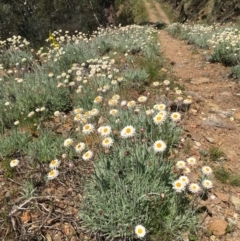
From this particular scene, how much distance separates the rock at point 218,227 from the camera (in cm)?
342

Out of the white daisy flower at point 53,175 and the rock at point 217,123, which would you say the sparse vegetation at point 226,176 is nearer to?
the rock at point 217,123

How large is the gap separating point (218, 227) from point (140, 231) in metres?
1.00

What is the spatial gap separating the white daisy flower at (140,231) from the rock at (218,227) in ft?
2.92

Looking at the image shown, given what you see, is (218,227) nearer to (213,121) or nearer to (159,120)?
(159,120)

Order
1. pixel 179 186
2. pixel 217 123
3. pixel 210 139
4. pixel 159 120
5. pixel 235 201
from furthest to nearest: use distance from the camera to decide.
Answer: pixel 217 123 < pixel 210 139 < pixel 235 201 < pixel 159 120 < pixel 179 186

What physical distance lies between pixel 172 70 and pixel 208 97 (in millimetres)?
1874

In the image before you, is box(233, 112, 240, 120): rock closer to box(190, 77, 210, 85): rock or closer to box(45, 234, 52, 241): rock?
box(190, 77, 210, 85): rock

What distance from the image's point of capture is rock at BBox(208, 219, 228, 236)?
3422 millimetres

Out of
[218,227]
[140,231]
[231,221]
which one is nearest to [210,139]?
[231,221]

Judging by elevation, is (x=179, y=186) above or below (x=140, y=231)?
above

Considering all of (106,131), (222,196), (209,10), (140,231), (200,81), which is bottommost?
(209,10)

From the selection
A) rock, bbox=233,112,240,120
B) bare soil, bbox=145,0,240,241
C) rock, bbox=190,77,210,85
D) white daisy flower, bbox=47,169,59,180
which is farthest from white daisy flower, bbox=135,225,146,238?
rock, bbox=190,77,210,85

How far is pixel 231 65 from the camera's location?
8.38 meters

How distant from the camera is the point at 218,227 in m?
3.46
